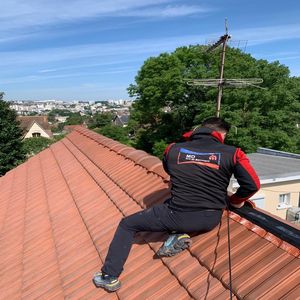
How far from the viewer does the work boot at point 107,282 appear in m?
2.77

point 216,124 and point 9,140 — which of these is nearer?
point 216,124

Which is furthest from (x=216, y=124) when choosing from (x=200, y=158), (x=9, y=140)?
(x=9, y=140)

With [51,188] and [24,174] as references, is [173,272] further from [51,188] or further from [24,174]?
[24,174]

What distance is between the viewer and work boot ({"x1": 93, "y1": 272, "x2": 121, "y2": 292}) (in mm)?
2771

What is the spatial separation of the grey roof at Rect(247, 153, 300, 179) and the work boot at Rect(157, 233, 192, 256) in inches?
602

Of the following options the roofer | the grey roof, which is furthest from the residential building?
the roofer

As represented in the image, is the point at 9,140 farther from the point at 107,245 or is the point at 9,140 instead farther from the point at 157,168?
the point at 107,245

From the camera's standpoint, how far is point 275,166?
62.8 feet

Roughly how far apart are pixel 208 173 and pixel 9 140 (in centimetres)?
2726

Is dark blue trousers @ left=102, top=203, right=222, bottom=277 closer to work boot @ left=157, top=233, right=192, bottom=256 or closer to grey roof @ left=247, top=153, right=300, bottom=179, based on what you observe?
work boot @ left=157, top=233, right=192, bottom=256

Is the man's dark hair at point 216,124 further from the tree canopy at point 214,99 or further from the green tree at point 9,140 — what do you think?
the green tree at point 9,140

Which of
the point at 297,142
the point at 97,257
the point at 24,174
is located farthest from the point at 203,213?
the point at 297,142

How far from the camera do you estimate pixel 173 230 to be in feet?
9.43

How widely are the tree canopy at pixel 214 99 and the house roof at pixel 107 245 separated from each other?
74.6ft
